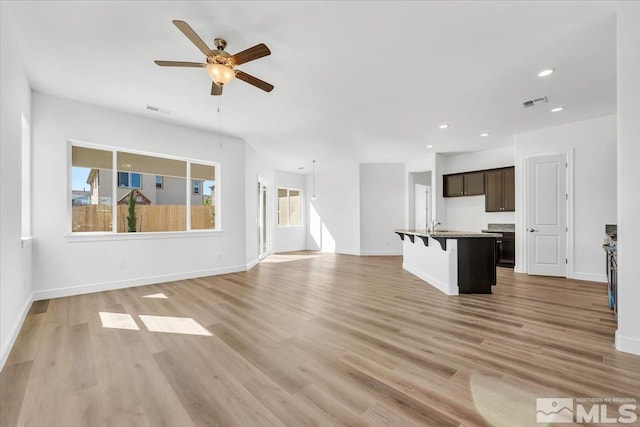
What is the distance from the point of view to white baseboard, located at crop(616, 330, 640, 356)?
231cm

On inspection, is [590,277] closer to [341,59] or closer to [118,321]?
[341,59]

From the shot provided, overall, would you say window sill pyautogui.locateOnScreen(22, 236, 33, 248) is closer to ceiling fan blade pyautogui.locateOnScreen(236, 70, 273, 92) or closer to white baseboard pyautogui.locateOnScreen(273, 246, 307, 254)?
ceiling fan blade pyautogui.locateOnScreen(236, 70, 273, 92)

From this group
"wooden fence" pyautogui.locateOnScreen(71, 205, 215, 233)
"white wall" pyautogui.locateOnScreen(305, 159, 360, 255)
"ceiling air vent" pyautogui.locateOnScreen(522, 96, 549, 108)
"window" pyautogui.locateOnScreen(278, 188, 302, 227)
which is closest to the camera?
"ceiling air vent" pyautogui.locateOnScreen(522, 96, 549, 108)

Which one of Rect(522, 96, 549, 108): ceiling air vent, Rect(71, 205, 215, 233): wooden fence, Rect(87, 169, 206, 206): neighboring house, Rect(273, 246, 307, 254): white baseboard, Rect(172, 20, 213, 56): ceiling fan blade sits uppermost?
Rect(522, 96, 549, 108): ceiling air vent

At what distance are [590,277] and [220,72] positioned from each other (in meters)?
6.93

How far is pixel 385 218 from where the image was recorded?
29.1ft

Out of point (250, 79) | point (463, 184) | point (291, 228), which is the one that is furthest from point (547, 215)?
point (291, 228)

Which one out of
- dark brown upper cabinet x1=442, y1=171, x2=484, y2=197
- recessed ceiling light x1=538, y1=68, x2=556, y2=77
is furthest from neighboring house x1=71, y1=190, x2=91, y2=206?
dark brown upper cabinet x1=442, y1=171, x2=484, y2=197

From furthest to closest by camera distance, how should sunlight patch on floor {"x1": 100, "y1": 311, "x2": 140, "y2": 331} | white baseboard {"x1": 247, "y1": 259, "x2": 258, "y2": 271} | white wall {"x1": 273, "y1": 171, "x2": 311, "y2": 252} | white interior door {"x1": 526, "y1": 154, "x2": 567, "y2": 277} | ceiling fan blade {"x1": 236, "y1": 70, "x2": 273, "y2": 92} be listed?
white wall {"x1": 273, "y1": 171, "x2": 311, "y2": 252}, white baseboard {"x1": 247, "y1": 259, "x2": 258, "y2": 271}, white interior door {"x1": 526, "y1": 154, "x2": 567, "y2": 277}, sunlight patch on floor {"x1": 100, "y1": 311, "x2": 140, "y2": 331}, ceiling fan blade {"x1": 236, "y1": 70, "x2": 273, "y2": 92}

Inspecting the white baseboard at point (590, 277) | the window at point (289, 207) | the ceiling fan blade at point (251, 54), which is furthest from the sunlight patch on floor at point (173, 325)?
the window at point (289, 207)

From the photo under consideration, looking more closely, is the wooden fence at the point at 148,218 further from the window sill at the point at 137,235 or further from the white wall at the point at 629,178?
the white wall at the point at 629,178

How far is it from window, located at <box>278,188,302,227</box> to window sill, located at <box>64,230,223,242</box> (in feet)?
14.5

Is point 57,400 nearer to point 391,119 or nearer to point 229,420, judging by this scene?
point 229,420

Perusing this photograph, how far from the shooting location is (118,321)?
3.12 m
